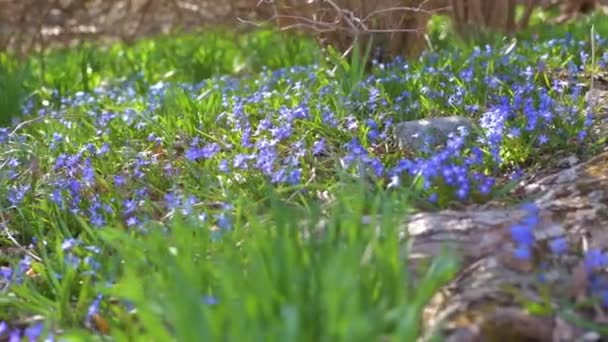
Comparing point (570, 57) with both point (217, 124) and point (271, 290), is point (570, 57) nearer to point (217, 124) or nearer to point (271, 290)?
point (217, 124)

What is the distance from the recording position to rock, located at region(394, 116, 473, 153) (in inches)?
125

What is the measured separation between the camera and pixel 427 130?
3.19 meters

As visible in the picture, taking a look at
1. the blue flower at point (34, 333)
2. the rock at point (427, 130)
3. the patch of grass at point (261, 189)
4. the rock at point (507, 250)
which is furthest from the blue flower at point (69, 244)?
the rock at point (427, 130)

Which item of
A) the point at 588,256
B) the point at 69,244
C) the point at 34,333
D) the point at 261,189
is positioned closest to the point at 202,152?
the point at 261,189

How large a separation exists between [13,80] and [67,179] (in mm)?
1693

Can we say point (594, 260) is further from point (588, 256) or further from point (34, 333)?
point (34, 333)

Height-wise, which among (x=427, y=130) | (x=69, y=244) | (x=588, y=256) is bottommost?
(x=69, y=244)

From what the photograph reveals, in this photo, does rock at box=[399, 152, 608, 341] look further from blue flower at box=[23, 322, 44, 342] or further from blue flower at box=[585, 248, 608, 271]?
blue flower at box=[23, 322, 44, 342]

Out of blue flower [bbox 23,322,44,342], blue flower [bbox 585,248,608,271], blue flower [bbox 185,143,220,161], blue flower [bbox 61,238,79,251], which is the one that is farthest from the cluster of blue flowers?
blue flower [bbox 185,143,220,161]

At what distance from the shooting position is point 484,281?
2.17m

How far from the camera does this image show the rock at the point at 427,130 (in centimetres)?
317

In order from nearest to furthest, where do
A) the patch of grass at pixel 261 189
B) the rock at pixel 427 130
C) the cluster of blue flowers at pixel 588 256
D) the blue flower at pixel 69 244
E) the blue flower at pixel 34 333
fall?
the patch of grass at pixel 261 189, the cluster of blue flowers at pixel 588 256, the blue flower at pixel 34 333, the blue flower at pixel 69 244, the rock at pixel 427 130

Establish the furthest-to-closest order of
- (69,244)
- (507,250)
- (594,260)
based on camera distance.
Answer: (69,244) < (507,250) < (594,260)

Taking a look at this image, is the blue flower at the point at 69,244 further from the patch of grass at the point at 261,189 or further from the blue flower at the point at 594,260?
the blue flower at the point at 594,260
